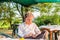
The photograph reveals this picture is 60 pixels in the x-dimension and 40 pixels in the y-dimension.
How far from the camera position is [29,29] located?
283 centimetres

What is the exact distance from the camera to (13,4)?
9.43 ft

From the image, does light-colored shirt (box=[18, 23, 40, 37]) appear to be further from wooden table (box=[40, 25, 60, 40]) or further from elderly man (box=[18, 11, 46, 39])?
wooden table (box=[40, 25, 60, 40])

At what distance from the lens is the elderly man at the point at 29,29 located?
9.17 ft

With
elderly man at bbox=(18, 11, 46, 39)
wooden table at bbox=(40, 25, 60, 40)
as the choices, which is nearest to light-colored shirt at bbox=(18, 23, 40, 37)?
elderly man at bbox=(18, 11, 46, 39)

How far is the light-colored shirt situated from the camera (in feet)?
9.22

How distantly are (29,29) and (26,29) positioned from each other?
0.05m

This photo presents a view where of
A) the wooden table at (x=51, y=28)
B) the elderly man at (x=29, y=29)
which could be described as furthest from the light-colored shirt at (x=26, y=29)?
the wooden table at (x=51, y=28)

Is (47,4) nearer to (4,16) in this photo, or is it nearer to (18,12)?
(18,12)

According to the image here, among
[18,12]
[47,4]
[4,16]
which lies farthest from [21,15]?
[47,4]

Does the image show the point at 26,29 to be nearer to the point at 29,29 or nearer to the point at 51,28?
the point at 29,29

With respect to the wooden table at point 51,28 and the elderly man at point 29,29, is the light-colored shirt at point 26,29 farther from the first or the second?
the wooden table at point 51,28

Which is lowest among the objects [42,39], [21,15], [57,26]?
[42,39]

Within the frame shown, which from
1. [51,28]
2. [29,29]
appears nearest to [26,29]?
[29,29]

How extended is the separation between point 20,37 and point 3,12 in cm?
48
